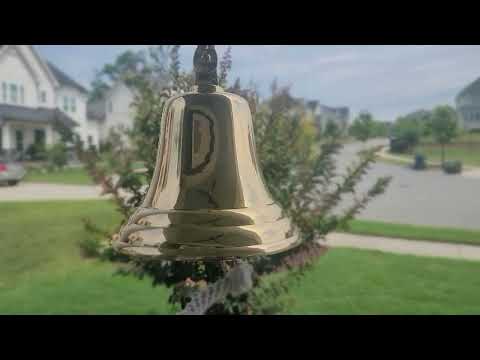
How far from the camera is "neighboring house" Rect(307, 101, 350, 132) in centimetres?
290

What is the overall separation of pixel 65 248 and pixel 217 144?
532 cm

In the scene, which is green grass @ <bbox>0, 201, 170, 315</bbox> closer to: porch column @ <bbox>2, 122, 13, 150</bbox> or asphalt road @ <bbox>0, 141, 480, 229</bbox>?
asphalt road @ <bbox>0, 141, 480, 229</bbox>

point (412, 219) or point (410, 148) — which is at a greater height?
point (410, 148)

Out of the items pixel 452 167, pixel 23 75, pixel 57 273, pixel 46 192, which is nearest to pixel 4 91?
pixel 23 75

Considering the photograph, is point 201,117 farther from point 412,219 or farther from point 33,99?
point 33,99

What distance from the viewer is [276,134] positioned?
2479mm

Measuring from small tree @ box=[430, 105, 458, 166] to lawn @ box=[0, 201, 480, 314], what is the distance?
3.07 meters

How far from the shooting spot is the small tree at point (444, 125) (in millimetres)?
7363

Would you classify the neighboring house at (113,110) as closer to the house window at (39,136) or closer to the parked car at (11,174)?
the house window at (39,136)

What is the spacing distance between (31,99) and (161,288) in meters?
9.89

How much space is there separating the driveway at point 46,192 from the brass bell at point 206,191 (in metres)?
6.84

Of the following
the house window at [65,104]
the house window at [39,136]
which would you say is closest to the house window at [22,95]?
the house window at [39,136]
